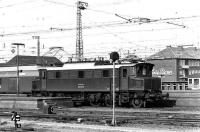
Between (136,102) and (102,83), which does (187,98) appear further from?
(102,83)

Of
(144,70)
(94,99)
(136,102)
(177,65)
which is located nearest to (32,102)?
(94,99)

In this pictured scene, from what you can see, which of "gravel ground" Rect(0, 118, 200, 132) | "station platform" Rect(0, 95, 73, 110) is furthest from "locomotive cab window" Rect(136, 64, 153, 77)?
"gravel ground" Rect(0, 118, 200, 132)

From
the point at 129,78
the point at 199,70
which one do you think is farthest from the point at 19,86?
the point at 199,70

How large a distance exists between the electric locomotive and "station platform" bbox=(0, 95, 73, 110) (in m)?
2.42

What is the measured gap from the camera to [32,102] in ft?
90.6

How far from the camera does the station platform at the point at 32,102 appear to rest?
26.2 meters

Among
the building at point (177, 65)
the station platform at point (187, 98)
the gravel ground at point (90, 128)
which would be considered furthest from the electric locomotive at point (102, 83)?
the building at point (177, 65)

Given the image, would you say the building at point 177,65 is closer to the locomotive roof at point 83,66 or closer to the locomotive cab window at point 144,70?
the locomotive roof at point 83,66

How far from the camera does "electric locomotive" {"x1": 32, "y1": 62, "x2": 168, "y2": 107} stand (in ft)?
98.3

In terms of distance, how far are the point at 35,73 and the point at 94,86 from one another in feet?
26.6

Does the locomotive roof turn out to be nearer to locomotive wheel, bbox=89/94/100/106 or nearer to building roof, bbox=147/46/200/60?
locomotive wheel, bbox=89/94/100/106

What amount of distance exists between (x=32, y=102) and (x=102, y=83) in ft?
20.6

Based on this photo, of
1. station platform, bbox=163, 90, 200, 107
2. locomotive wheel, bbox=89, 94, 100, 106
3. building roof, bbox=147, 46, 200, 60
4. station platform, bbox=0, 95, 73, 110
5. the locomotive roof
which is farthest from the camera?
building roof, bbox=147, 46, 200, 60

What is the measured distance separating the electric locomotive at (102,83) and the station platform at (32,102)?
2415 mm
